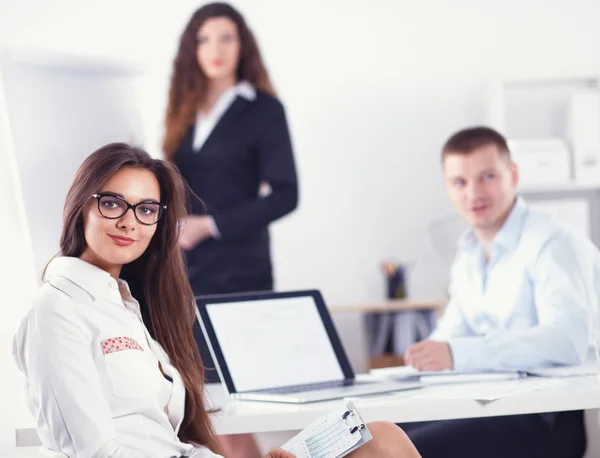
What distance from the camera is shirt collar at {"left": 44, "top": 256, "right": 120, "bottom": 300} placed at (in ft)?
4.63

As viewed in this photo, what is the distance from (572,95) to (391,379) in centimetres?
273

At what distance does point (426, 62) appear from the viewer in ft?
15.0

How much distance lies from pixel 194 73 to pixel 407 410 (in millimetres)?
1614

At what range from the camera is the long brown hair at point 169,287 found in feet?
4.99

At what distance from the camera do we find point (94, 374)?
4.32 feet

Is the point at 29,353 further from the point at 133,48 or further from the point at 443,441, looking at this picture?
the point at 133,48

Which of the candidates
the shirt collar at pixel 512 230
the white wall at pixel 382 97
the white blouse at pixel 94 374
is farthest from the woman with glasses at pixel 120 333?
the white wall at pixel 382 97

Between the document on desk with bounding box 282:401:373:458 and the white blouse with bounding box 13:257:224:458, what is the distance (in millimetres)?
158

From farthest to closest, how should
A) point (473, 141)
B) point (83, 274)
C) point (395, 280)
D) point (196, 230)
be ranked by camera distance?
point (395, 280) < point (196, 230) < point (473, 141) < point (83, 274)

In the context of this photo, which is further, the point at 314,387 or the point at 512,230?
the point at 512,230

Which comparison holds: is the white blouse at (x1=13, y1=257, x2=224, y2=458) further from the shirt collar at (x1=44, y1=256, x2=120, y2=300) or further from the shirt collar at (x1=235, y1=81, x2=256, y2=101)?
the shirt collar at (x1=235, y1=81, x2=256, y2=101)

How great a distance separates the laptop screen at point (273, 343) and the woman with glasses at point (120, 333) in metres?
0.14

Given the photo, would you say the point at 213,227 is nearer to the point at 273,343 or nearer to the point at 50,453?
the point at 273,343

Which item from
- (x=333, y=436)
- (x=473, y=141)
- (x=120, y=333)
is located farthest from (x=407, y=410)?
(x=473, y=141)
